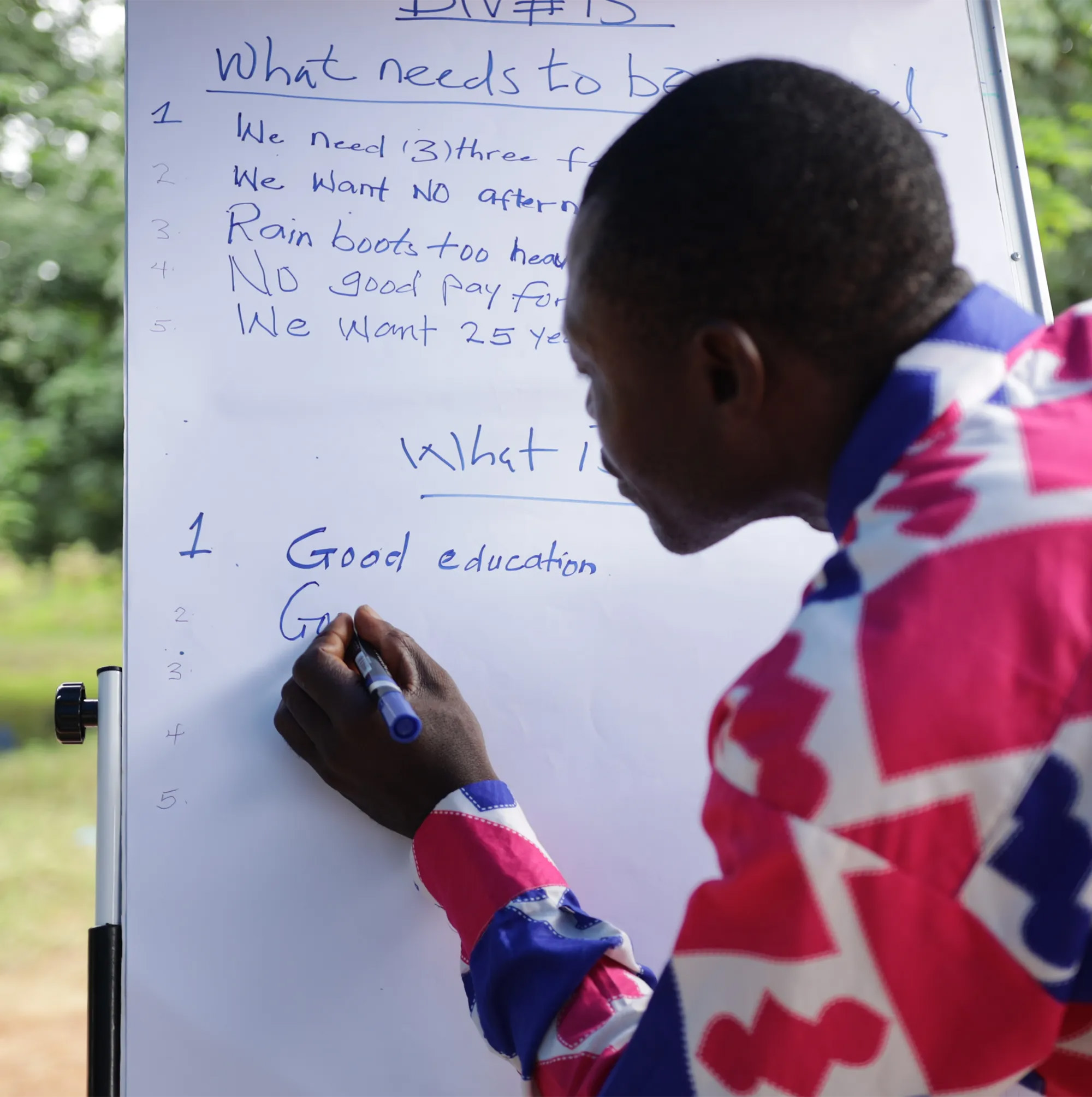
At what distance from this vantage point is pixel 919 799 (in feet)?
2.23

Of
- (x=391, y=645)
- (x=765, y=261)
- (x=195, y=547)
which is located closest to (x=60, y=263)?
(x=195, y=547)

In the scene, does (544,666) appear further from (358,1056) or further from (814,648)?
(814,648)

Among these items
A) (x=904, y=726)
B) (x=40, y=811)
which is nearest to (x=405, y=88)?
(x=904, y=726)

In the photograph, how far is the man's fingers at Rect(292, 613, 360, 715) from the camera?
113 centimetres

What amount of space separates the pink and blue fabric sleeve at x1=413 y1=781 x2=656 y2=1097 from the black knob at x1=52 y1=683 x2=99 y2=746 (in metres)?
0.35

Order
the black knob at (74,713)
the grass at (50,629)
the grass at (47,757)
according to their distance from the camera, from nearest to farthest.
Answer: the black knob at (74,713)
the grass at (47,757)
the grass at (50,629)

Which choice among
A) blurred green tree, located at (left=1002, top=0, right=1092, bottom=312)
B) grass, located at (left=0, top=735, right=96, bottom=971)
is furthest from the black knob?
blurred green tree, located at (left=1002, top=0, right=1092, bottom=312)

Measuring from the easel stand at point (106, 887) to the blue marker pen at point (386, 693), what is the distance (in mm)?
229

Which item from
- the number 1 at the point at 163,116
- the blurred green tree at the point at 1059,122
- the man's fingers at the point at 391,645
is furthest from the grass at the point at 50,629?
the man's fingers at the point at 391,645

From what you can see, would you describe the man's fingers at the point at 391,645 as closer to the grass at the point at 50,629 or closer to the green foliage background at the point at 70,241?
the green foliage background at the point at 70,241

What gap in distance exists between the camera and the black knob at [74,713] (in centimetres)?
117

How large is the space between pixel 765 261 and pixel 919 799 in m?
0.36

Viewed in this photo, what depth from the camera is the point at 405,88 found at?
133 centimetres

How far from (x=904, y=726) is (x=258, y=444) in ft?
2.53
